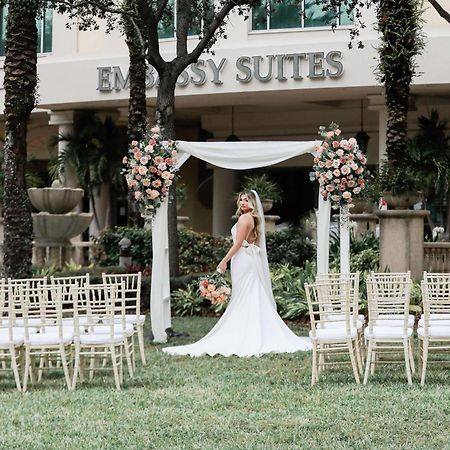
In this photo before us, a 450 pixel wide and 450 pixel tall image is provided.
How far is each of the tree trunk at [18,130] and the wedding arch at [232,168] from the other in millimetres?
3215

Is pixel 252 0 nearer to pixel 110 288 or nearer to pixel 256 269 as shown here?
pixel 256 269

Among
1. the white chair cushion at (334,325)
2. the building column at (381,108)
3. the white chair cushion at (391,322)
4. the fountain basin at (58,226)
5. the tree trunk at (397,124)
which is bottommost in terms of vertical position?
the white chair cushion at (334,325)

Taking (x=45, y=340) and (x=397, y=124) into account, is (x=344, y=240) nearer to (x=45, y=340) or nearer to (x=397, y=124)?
(x=397, y=124)

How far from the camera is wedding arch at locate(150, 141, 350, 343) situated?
44.2ft

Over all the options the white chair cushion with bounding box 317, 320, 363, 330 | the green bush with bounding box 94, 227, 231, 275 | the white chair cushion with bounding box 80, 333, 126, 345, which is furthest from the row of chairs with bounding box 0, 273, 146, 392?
the green bush with bounding box 94, 227, 231, 275

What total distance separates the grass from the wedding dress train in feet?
4.44

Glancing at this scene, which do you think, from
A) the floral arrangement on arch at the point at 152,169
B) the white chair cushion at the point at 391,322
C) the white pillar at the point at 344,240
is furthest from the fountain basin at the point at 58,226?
the white chair cushion at the point at 391,322

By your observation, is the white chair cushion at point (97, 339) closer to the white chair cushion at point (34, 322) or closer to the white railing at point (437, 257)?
the white chair cushion at point (34, 322)

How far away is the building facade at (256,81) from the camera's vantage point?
75.3 feet

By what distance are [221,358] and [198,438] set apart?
4698 mm

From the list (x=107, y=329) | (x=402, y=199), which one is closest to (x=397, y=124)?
(x=402, y=199)

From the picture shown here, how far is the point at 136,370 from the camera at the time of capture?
11211 mm

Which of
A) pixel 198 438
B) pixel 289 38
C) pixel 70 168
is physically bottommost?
pixel 198 438

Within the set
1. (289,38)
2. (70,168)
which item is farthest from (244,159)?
(70,168)
